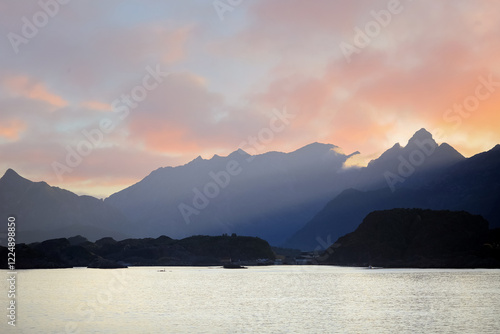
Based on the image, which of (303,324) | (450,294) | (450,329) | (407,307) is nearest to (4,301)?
(303,324)

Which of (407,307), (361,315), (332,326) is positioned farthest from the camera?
(407,307)

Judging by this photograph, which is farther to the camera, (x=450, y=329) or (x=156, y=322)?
(x=156, y=322)

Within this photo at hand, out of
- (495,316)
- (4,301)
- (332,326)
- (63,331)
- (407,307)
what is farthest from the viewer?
(4,301)

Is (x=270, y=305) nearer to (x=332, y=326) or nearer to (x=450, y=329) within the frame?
(x=332, y=326)

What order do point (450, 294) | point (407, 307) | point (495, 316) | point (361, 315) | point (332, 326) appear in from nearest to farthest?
point (332, 326) < point (495, 316) < point (361, 315) < point (407, 307) < point (450, 294)

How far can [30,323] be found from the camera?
9100 centimetres

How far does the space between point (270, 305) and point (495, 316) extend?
48.0 m

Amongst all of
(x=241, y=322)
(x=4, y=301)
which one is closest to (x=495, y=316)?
(x=241, y=322)

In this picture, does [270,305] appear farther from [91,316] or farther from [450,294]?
[450,294]

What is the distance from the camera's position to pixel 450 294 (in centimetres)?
15212

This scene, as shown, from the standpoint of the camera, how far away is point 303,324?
91312 mm

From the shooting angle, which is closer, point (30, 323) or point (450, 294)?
point (30, 323)

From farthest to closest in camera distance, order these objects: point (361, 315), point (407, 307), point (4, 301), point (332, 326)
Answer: point (4, 301), point (407, 307), point (361, 315), point (332, 326)

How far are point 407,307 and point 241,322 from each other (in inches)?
1724
